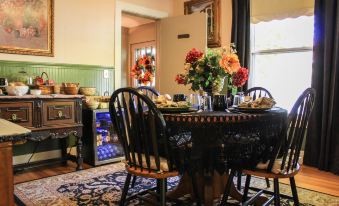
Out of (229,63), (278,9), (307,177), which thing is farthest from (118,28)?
(307,177)

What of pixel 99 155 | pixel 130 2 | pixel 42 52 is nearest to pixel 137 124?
pixel 99 155

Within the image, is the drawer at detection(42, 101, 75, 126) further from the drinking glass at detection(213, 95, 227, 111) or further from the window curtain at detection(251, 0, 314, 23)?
the window curtain at detection(251, 0, 314, 23)

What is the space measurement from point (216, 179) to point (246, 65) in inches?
90.2

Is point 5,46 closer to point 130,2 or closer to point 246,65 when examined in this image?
point 130,2

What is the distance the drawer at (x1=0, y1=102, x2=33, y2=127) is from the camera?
9.09 ft

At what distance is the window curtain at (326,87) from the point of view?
331 centimetres

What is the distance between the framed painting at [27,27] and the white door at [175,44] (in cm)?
193

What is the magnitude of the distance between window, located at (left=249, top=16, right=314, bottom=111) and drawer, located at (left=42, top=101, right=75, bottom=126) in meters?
2.58

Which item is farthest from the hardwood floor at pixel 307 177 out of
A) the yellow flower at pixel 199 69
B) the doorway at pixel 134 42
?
the doorway at pixel 134 42

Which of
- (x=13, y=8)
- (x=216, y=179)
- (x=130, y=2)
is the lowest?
(x=216, y=179)

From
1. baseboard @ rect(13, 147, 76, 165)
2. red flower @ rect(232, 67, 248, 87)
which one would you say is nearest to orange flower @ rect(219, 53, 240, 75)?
red flower @ rect(232, 67, 248, 87)

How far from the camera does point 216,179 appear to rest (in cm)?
235

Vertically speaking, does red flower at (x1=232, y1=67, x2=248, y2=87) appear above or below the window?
below

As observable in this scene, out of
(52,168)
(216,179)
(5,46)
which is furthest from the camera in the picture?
(52,168)
